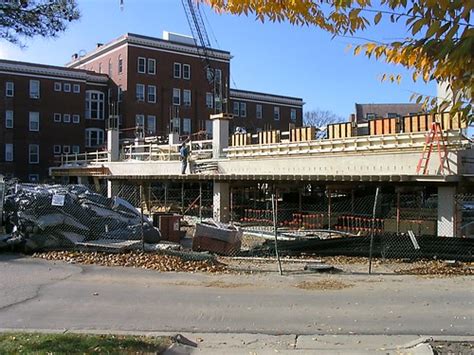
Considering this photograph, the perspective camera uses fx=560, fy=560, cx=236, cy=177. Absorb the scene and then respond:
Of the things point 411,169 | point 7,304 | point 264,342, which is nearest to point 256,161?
point 411,169

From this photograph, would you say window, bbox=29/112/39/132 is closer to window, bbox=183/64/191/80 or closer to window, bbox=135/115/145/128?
window, bbox=135/115/145/128

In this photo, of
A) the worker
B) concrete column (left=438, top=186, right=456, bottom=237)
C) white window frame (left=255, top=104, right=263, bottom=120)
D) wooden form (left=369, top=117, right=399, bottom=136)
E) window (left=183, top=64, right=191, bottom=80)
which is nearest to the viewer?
concrete column (left=438, top=186, right=456, bottom=237)

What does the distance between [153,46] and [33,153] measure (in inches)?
667

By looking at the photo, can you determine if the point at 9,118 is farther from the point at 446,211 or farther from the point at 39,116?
the point at 446,211

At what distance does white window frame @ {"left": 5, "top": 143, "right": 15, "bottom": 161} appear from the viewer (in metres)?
55.9

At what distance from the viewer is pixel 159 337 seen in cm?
687

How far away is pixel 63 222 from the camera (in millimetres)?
15523

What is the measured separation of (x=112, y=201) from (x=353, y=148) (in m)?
9.23

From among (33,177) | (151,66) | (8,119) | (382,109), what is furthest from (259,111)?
(8,119)

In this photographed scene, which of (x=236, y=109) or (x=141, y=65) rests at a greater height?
(x=141, y=65)

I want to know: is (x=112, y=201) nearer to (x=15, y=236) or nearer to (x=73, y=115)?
(x=15, y=236)

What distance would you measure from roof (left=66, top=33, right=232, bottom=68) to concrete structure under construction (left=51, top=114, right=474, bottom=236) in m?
25.8

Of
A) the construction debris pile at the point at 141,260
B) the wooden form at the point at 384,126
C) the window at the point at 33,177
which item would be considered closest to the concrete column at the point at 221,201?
the wooden form at the point at 384,126

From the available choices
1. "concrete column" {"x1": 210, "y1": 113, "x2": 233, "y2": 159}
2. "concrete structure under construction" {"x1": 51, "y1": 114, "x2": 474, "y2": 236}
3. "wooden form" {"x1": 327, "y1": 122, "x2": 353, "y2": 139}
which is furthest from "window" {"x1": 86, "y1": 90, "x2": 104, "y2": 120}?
"wooden form" {"x1": 327, "y1": 122, "x2": 353, "y2": 139}
